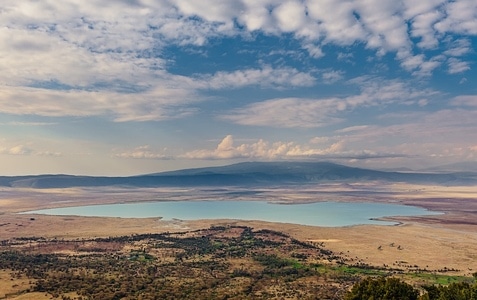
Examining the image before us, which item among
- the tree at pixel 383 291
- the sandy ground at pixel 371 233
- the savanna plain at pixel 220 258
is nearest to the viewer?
the tree at pixel 383 291

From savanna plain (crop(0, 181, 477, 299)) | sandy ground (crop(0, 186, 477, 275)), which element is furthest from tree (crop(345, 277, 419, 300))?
sandy ground (crop(0, 186, 477, 275))

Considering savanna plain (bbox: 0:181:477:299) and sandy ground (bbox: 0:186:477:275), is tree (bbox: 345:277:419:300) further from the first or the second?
sandy ground (bbox: 0:186:477:275)

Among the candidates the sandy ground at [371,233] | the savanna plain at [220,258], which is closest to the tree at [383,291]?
the savanna plain at [220,258]

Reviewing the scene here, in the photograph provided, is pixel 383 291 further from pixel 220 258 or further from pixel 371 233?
pixel 371 233

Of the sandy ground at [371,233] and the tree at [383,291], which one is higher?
the tree at [383,291]

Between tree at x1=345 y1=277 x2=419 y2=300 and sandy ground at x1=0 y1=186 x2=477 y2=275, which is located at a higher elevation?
tree at x1=345 y1=277 x2=419 y2=300

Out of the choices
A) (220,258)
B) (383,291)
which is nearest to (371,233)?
(220,258)

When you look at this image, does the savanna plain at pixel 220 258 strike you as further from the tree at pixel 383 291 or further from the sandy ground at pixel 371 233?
the tree at pixel 383 291

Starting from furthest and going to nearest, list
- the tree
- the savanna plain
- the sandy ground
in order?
the sandy ground < the savanna plain < the tree

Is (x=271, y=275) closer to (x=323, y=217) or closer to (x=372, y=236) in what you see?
(x=372, y=236)
